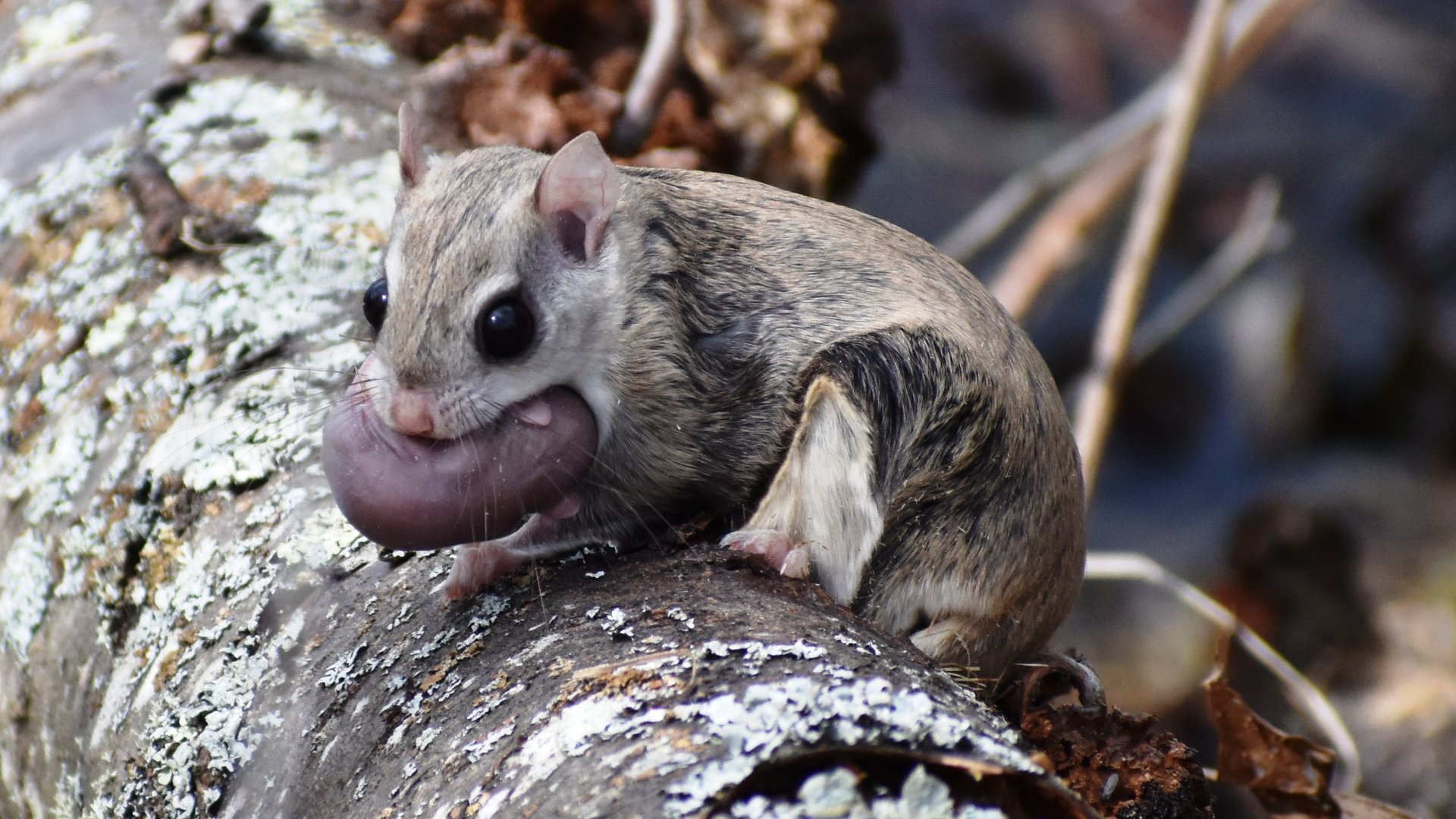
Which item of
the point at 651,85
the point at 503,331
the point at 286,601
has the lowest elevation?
the point at 286,601

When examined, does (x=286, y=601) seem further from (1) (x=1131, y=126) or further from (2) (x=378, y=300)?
(1) (x=1131, y=126)

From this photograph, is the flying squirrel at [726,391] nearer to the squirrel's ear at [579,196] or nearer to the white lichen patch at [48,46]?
the squirrel's ear at [579,196]

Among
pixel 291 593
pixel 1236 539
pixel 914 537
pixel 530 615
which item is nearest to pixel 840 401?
pixel 914 537

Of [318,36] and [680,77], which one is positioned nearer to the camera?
[318,36]

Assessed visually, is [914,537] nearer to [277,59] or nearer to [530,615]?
[530,615]

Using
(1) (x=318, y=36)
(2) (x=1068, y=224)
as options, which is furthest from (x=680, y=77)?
(2) (x=1068, y=224)

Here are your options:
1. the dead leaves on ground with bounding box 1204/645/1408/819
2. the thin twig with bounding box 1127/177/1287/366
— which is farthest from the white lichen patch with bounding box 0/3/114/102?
the dead leaves on ground with bounding box 1204/645/1408/819

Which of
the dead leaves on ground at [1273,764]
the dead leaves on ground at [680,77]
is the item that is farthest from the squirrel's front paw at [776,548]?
the dead leaves on ground at [680,77]
